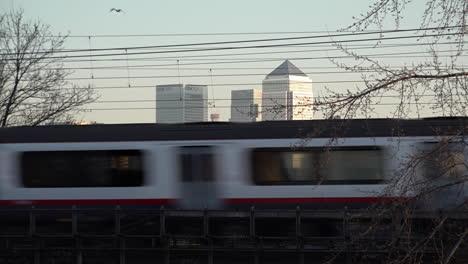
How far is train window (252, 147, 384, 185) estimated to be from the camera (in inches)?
657

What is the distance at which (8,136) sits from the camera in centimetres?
1827

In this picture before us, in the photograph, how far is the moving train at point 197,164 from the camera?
16.7 metres

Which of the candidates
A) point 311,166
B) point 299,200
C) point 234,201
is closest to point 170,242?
point 234,201

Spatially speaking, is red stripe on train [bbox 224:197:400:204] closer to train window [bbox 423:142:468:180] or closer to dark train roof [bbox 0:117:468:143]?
dark train roof [bbox 0:117:468:143]

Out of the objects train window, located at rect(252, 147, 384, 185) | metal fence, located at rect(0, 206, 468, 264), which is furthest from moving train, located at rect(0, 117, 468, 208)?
metal fence, located at rect(0, 206, 468, 264)

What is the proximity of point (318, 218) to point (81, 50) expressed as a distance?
1389 centimetres

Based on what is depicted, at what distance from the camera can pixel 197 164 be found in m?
17.2

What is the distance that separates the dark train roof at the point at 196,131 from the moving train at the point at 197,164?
26 mm

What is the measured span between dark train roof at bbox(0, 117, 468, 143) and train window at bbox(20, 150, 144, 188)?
16.1 inches

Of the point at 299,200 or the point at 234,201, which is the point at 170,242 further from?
the point at 299,200

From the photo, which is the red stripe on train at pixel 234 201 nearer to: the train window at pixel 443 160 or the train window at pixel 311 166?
the train window at pixel 311 166

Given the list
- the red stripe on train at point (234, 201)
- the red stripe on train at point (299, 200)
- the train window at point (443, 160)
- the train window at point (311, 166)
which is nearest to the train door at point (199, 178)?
the red stripe on train at point (234, 201)

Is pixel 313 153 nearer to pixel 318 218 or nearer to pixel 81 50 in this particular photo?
pixel 318 218

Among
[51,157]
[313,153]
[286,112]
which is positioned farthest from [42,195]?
[286,112]
